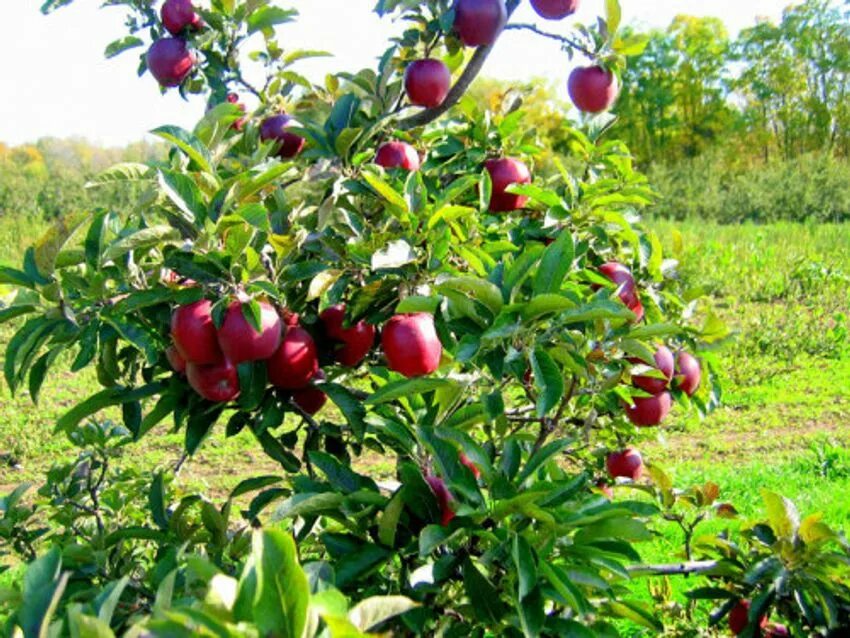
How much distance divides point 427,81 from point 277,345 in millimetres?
598

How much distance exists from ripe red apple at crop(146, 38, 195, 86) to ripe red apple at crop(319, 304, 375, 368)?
633mm

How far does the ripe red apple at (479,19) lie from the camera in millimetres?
1521

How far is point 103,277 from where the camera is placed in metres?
1.22

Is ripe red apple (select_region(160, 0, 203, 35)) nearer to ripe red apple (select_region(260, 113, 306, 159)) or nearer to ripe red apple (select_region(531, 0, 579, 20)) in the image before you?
ripe red apple (select_region(260, 113, 306, 159))

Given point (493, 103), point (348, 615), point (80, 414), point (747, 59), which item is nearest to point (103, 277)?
point (80, 414)

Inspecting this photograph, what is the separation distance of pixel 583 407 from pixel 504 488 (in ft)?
2.76

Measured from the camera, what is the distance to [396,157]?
63.2 inches

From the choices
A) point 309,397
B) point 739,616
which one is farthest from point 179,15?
point 739,616

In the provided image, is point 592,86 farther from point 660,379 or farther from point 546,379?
point 546,379

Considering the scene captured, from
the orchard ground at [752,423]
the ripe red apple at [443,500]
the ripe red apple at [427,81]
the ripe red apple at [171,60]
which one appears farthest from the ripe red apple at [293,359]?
the orchard ground at [752,423]

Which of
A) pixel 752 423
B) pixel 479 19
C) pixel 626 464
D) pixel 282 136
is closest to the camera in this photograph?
pixel 479 19

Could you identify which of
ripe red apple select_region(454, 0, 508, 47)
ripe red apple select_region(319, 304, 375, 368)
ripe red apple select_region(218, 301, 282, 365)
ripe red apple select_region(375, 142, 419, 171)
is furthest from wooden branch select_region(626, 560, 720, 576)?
ripe red apple select_region(454, 0, 508, 47)

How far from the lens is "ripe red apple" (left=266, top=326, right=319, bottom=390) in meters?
1.28

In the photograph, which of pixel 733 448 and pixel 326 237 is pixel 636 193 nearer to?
pixel 326 237
